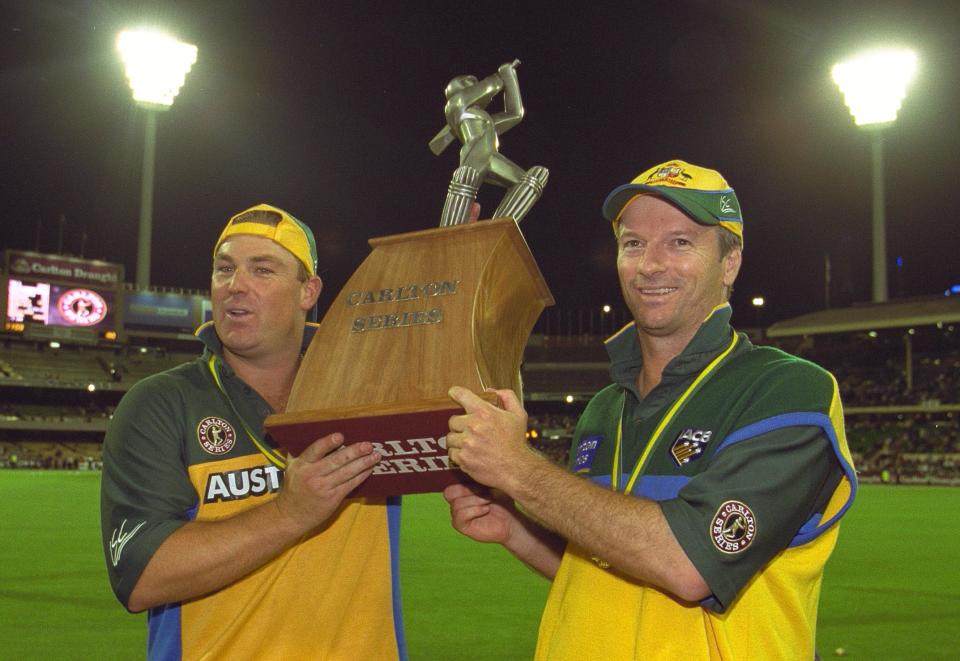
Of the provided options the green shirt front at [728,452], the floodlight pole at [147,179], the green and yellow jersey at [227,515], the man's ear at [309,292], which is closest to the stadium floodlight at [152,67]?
the floodlight pole at [147,179]

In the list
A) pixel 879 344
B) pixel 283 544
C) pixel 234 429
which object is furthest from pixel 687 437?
pixel 879 344

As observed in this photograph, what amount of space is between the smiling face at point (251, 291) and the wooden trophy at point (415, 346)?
264mm

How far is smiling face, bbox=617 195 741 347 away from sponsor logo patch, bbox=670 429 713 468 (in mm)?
376

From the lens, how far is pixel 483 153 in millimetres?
3357

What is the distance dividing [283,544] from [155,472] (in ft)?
1.55

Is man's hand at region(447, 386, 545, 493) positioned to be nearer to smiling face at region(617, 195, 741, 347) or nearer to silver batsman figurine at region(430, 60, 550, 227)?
smiling face at region(617, 195, 741, 347)

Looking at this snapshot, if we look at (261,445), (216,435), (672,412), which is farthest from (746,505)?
(216,435)

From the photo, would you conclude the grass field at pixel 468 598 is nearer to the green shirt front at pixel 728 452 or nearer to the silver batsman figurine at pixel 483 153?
the silver batsman figurine at pixel 483 153

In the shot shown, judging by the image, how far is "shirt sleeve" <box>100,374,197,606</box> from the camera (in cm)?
254

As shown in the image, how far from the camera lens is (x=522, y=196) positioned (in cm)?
327

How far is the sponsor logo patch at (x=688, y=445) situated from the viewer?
8.11 ft

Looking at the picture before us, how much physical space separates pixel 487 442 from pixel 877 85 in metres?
44.2

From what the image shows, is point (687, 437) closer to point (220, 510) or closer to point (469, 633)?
point (220, 510)

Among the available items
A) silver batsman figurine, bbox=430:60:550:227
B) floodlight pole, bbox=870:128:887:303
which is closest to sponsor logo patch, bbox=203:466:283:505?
silver batsman figurine, bbox=430:60:550:227
